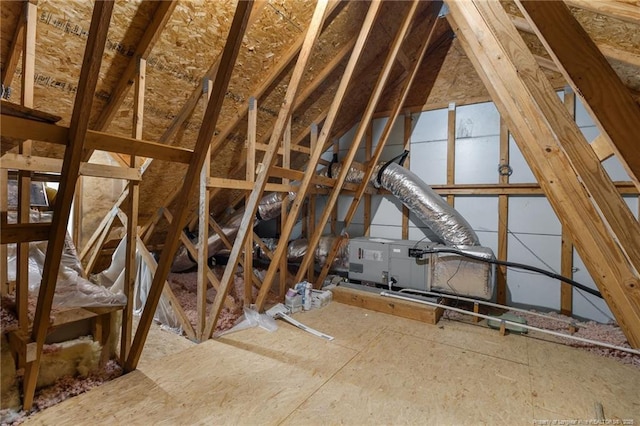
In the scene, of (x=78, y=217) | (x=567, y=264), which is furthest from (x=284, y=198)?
(x=567, y=264)

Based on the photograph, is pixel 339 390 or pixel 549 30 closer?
pixel 549 30

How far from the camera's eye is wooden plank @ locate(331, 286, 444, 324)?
2893 mm

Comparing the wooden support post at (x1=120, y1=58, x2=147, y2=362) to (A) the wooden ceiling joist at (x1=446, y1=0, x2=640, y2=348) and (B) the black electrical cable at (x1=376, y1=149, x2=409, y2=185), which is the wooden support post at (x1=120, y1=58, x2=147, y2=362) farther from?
(B) the black electrical cable at (x1=376, y1=149, x2=409, y2=185)

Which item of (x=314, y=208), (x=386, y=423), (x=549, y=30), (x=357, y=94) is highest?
(x=357, y=94)

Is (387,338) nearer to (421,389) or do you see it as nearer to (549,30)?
(421,389)

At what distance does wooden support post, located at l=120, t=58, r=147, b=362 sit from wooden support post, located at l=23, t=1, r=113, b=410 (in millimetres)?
496

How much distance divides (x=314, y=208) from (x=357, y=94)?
1.66m

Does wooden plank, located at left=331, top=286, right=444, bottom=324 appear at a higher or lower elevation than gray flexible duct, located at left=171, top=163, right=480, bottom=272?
lower

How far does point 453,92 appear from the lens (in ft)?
12.1

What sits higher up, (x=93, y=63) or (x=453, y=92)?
(x=453, y=92)

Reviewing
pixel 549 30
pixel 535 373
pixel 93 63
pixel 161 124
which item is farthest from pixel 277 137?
pixel 535 373

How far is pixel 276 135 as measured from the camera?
2.26m

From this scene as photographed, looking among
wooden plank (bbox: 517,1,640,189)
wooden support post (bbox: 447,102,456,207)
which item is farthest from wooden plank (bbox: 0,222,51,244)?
wooden support post (bbox: 447,102,456,207)

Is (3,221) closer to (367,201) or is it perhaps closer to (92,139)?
(92,139)
